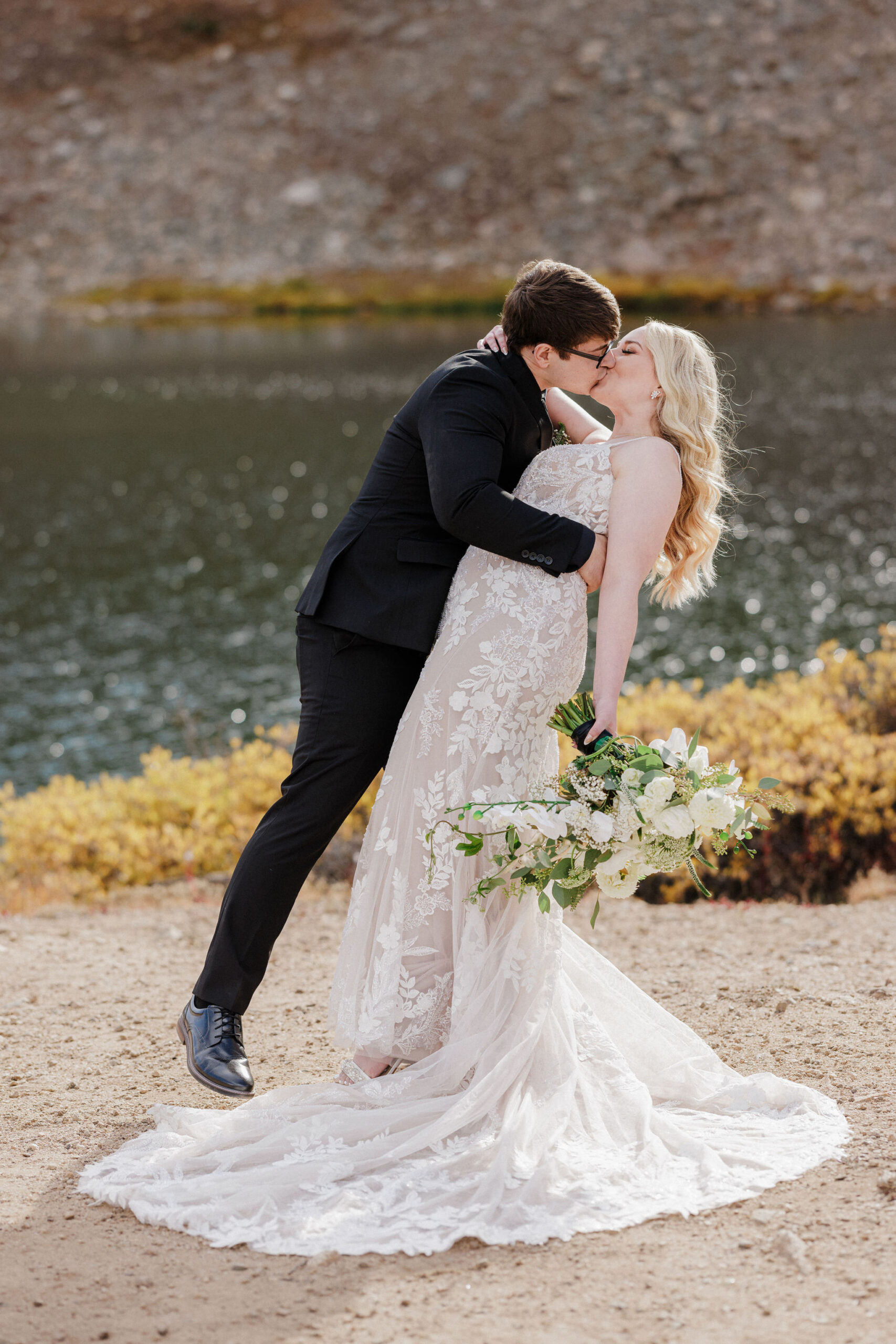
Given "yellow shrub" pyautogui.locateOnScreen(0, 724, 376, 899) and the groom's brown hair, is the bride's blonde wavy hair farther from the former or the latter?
"yellow shrub" pyautogui.locateOnScreen(0, 724, 376, 899)

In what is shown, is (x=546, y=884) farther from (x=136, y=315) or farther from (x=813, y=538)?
(x=136, y=315)

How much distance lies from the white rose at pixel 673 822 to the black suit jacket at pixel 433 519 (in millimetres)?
750

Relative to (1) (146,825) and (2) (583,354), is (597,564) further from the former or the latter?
(1) (146,825)

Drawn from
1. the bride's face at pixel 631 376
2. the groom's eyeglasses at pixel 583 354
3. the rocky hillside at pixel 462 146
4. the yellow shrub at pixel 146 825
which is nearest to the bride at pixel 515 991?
the bride's face at pixel 631 376

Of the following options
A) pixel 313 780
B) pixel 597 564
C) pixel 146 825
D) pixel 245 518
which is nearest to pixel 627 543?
pixel 597 564

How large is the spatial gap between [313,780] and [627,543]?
3.88 ft

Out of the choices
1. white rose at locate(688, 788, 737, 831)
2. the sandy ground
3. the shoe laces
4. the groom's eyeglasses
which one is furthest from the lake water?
the shoe laces

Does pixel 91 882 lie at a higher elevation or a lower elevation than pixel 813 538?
higher

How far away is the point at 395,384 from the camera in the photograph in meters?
28.4

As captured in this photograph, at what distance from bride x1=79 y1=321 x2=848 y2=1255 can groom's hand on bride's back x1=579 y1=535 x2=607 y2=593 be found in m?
0.04

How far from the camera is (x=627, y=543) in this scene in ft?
12.6

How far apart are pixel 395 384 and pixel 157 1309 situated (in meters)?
26.4

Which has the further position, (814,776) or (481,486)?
(814,776)

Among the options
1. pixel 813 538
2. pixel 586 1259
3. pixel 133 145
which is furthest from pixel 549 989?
pixel 133 145
